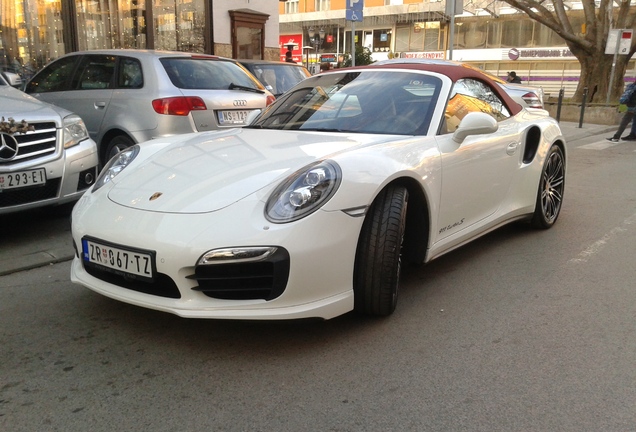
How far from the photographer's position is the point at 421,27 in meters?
44.0

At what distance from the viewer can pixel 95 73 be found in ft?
22.3

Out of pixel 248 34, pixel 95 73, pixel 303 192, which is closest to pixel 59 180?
pixel 95 73

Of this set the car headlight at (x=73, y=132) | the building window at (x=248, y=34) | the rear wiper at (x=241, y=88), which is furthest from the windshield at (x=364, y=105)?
the building window at (x=248, y=34)

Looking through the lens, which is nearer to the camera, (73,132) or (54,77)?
(73,132)

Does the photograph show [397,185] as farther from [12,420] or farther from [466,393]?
[12,420]

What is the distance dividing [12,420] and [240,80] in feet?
17.0

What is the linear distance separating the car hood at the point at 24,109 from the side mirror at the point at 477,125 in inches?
129

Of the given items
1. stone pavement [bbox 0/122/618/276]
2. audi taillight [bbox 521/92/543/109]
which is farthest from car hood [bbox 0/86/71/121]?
audi taillight [bbox 521/92/543/109]

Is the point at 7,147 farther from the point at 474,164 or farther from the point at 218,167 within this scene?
the point at 474,164

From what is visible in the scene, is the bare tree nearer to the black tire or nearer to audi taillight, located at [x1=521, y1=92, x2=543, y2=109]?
audi taillight, located at [x1=521, y1=92, x2=543, y2=109]

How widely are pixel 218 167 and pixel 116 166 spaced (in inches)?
34.1

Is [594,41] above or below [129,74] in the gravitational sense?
Result: above

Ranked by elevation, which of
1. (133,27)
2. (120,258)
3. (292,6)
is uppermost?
(292,6)

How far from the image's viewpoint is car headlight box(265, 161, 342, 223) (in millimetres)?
2801
